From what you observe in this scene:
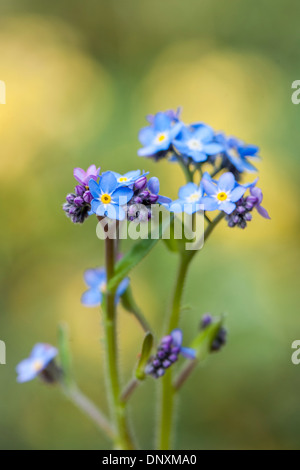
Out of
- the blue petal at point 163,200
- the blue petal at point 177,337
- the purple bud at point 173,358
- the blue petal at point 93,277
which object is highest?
the blue petal at point 163,200

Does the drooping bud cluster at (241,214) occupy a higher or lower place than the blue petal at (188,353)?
higher

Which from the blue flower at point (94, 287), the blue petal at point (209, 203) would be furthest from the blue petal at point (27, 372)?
the blue petal at point (209, 203)

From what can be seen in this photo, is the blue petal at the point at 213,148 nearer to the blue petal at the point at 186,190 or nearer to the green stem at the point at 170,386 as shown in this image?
the blue petal at the point at 186,190

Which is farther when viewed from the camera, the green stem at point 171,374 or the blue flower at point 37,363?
the blue flower at point 37,363

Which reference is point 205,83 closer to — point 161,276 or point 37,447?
point 161,276

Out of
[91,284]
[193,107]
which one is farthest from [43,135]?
[91,284]

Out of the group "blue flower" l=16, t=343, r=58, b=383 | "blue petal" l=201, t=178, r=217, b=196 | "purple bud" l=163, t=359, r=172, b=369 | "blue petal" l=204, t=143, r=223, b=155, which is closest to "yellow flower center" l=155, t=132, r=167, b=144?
"blue petal" l=204, t=143, r=223, b=155
